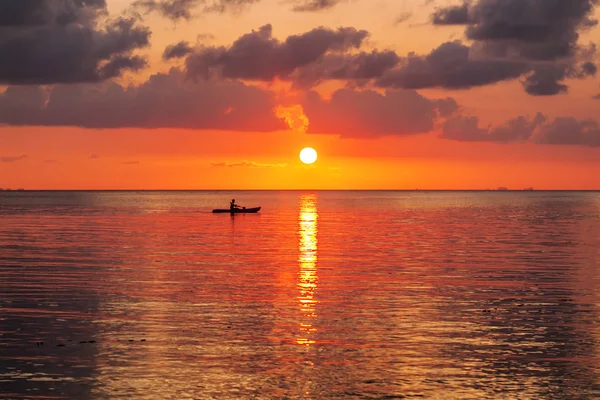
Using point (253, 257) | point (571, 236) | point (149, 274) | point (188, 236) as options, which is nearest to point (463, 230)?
point (571, 236)

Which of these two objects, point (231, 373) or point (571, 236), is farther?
point (571, 236)

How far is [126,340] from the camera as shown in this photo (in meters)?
30.3

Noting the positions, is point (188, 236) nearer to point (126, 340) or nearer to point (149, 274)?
point (149, 274)

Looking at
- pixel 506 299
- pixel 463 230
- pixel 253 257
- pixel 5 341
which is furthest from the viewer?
pixel 463 230

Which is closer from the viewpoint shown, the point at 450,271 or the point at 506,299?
the point at 506,299

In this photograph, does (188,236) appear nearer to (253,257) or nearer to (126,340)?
(253,257)

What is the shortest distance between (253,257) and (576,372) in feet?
139

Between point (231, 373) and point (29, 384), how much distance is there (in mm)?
5684

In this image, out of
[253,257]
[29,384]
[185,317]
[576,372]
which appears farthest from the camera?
[253,257]

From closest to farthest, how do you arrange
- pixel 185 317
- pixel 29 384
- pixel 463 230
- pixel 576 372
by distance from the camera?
pixel 29 384, pixel 576 372, pixel 185 317, pixel 463 230

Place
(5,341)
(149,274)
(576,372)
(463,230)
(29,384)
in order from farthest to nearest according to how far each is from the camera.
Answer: (463,230)
(149,274)
(5,341)
(576,372)
(29,384)

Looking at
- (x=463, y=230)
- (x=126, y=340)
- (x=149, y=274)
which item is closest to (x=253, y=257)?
(x=149, y=274)

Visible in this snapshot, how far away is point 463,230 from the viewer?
109 meters

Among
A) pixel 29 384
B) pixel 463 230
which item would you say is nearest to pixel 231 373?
pixel 29 384
